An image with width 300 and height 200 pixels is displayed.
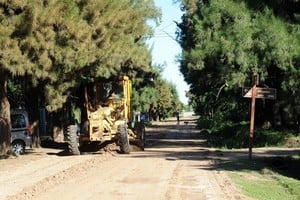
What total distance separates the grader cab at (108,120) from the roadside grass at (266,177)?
5.82 m

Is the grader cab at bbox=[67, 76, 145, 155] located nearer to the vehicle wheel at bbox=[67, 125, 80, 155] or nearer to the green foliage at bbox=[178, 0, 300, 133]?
the vehicle wheel at bbox=[67, 125, 80, 155]

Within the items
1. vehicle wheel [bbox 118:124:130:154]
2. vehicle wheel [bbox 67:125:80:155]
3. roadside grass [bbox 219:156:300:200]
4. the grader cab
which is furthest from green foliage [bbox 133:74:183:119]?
roadside grass [bbox 219:156:300:200]

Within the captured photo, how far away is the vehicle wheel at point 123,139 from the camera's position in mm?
23344

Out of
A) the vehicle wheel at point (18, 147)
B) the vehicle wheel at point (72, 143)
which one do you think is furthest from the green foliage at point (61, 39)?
the vehicle wheel at point (18, 147)

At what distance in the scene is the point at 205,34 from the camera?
2362 cm

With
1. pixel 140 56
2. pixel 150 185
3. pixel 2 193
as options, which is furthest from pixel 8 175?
pixel 140 56

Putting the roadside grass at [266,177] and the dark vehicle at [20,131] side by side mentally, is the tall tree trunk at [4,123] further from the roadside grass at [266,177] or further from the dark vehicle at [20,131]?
the roadside grass at [266,177]

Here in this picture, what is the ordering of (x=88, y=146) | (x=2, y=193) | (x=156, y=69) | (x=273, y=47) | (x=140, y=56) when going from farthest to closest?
(x=156, y=69), (x=140, y=56), (x=88, y=146), (x=273, y=47), (x=2, y=193)

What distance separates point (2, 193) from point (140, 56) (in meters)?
17.4

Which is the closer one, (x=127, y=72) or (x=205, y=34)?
(x=205, y=34)

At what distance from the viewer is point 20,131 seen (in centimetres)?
2661

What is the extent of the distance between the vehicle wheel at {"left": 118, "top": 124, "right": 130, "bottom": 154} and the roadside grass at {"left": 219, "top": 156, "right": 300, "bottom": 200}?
4.95m

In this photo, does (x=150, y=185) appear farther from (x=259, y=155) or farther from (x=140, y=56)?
(x=140, y=56)

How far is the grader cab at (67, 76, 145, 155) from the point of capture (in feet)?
77.5
